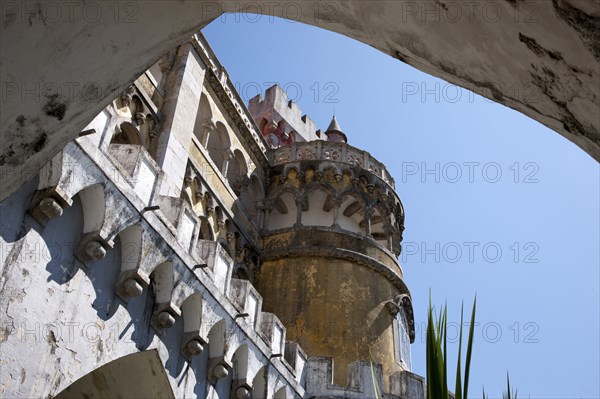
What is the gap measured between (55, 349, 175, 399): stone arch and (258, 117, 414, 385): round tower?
691cm

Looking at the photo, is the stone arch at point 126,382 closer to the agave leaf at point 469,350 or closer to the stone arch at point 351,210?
the agave leaf at point 469,350

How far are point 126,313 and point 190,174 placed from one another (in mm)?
6860

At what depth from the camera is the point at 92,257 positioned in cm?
786

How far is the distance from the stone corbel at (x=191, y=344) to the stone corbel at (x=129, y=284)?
4.42ft

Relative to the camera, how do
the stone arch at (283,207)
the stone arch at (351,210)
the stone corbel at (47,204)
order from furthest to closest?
the stone arch at (351,210) < the stone arch at (283,207) < the stone corbel at (47,204)

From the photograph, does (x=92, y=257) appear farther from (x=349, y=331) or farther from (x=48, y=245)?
(x=349, y=331)

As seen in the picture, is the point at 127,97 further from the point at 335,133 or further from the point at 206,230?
the point at 335,133

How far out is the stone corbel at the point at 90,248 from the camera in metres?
7.79

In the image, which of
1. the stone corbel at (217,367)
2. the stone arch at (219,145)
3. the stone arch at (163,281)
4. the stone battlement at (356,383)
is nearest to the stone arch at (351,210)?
the stone arch at (219,145)

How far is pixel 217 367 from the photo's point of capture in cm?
1005

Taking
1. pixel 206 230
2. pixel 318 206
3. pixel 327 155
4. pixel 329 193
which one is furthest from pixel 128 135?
pixel 327 155

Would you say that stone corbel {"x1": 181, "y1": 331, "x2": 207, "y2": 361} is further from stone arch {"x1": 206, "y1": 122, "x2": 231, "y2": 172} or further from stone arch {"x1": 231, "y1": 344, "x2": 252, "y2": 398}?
stone arch {"x1": 206, "y1": 122, "x2": 231, "y2": 172}

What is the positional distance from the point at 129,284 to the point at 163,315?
79 centimetres

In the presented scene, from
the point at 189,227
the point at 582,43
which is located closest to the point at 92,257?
the point at 189,227
